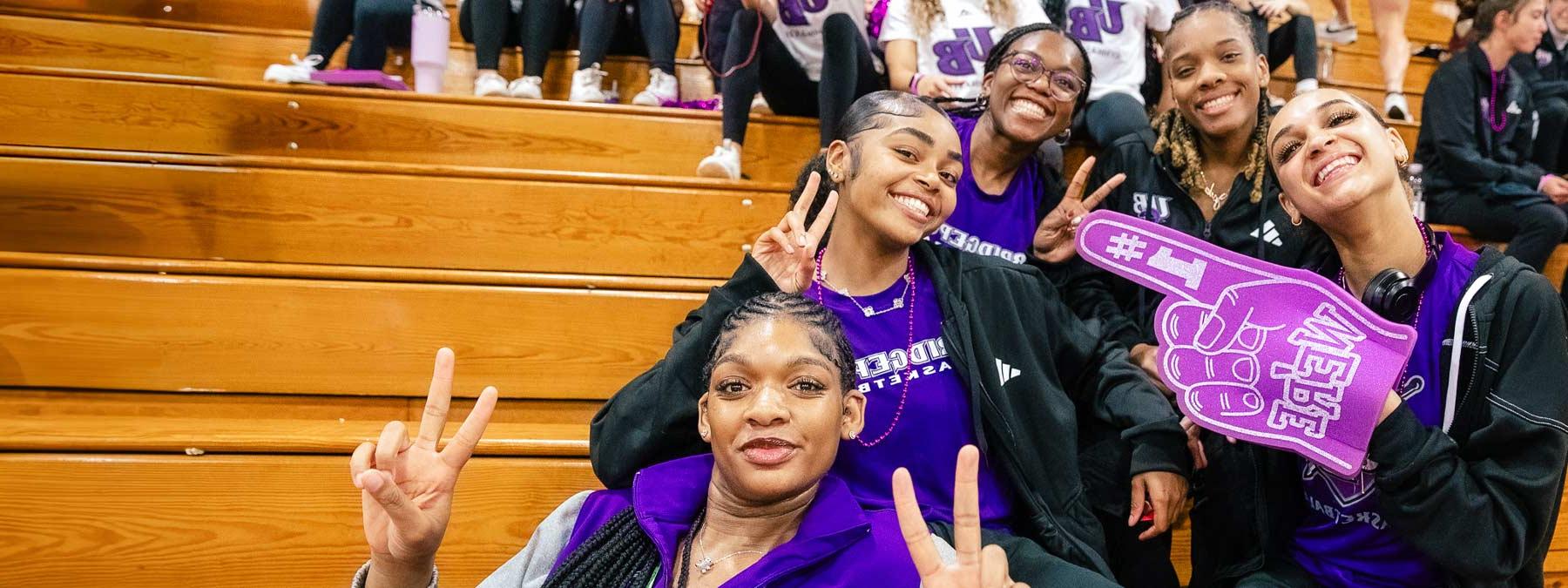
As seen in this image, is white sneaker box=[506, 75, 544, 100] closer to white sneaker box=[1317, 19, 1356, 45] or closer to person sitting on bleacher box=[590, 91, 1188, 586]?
person sitting on bleacher box=[590, 91, 1188, 586]

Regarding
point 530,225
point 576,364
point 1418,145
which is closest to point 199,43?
point 530,225

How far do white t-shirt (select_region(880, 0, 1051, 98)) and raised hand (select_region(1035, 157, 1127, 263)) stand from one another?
25.7 inches

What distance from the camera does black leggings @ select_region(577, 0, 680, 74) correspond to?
8.82 ft

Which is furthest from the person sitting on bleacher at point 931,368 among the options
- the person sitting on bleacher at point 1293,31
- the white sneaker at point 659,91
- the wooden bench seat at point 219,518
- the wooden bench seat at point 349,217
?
the person sitting on bleacher at point 1293,31

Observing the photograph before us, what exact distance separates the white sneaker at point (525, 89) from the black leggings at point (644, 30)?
0.13 metres

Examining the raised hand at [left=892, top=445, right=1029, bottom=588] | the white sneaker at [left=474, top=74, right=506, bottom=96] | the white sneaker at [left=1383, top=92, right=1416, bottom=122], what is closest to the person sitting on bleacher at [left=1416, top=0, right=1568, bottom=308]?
the white sneaker at [left=1383, top=92, right=1416, bottom=122]

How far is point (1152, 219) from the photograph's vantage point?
67.7 inches

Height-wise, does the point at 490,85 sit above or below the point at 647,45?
below

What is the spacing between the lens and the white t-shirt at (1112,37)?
237 centimetres

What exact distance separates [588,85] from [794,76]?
52cm

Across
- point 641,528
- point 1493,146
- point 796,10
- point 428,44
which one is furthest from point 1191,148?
point 428,44

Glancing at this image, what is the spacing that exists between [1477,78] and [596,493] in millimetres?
2568

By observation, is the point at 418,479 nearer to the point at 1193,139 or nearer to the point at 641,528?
the point at 641,528

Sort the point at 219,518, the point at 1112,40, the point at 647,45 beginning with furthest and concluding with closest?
the point at 647,45 < the point at 1112,40 < the point at 219,518
